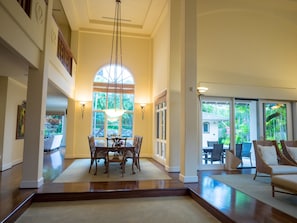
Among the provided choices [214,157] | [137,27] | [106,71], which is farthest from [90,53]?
[214,157]

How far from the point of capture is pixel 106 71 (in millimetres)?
8773

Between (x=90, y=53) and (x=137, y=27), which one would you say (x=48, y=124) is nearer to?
(x=90, y=53)

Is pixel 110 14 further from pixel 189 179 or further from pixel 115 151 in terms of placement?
pixel 189 179

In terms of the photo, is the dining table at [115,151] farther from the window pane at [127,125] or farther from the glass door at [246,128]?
A: the glass door at [246,128]

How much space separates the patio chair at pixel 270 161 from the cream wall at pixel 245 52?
2.03 m

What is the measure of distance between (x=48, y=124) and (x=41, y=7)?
11.7m

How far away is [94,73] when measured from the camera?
8539mm

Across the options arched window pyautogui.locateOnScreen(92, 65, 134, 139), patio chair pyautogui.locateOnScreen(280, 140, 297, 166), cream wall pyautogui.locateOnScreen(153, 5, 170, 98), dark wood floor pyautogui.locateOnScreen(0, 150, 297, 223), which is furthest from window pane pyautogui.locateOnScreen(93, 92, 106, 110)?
patio chair pyautogui.locateOnScreen(280, 140, 297, 166)

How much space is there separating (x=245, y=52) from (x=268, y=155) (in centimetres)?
358

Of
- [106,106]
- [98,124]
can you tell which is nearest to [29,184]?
[98,124]

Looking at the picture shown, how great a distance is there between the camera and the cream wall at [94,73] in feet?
27.0

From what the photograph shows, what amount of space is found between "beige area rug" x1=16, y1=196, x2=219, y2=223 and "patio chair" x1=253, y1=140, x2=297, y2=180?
6.84 feet

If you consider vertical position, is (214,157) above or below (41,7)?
below

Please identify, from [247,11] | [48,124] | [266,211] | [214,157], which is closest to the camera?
[266,211]
